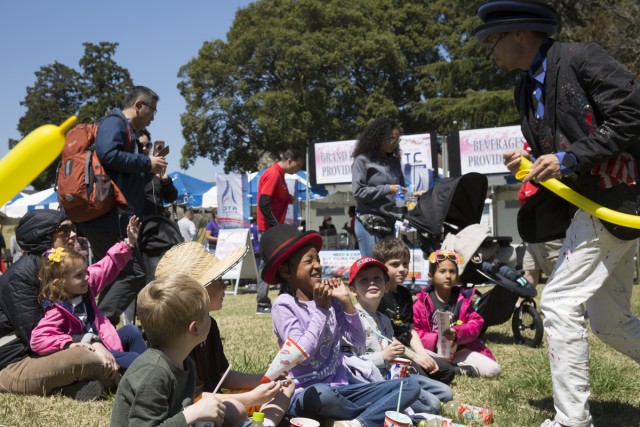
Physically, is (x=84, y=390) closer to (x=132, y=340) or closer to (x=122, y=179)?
(x=132, y=340)

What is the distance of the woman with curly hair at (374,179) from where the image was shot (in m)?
6.06

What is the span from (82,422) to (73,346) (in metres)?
0.63

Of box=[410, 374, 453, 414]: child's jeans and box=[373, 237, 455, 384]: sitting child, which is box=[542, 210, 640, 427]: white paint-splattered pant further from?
box=[373, 237, 455, 384]: sitting child

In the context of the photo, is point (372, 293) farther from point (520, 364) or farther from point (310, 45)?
point (310, 45)

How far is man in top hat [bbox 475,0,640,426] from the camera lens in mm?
2980

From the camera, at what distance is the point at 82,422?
3525mm

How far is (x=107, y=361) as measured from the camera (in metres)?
4.02

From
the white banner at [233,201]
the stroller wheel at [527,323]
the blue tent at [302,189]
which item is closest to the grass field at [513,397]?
the stroller wheel at [527,323]

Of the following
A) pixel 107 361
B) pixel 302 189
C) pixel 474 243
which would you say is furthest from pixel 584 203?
pixel 302 189

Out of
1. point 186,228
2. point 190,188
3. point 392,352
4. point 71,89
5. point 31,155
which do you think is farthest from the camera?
point 71,89

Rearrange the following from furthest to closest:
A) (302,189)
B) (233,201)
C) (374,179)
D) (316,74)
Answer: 1. (316,74)
2. (302,189)
3. (233,201)
4. (374,179)

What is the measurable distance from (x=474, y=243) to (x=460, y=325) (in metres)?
0.99

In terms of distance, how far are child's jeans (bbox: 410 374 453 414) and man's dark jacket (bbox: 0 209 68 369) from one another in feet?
7.55

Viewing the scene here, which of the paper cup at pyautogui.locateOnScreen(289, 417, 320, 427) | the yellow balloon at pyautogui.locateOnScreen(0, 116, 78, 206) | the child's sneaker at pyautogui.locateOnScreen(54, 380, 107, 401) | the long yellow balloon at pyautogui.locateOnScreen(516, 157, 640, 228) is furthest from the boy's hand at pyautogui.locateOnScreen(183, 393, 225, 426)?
the child's sneaker at pyautogui.locateOnScreen(54, 380, 107, 401)
